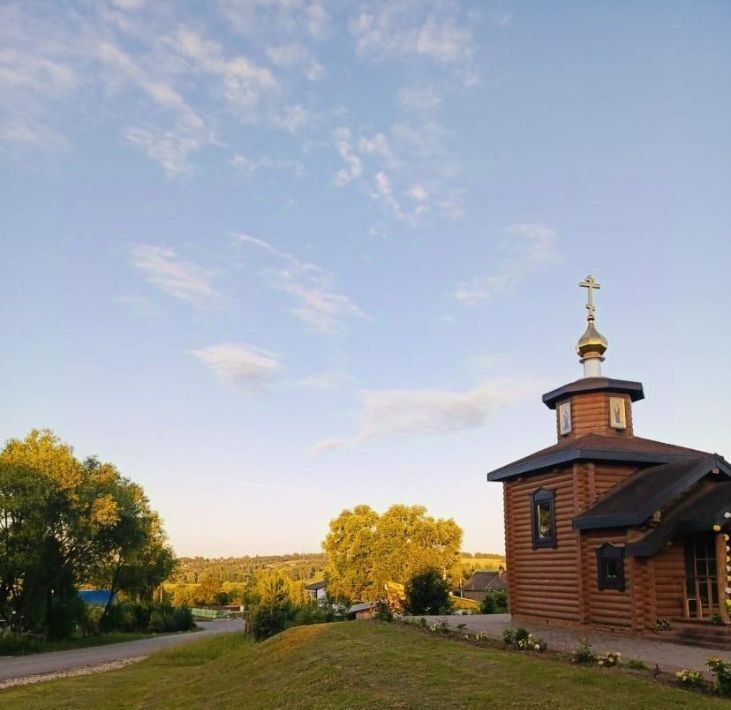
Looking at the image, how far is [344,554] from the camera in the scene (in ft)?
205

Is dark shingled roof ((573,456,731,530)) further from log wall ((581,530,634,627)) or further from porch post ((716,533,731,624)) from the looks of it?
porch post ((716,533,731,624))

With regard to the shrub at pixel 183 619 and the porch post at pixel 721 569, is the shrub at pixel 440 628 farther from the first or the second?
the shrub at pixel 183 619

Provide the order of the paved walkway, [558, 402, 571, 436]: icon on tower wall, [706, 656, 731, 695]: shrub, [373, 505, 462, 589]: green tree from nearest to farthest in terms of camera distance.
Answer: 1. [706, 656, 731, 695]: shrub
2. the paved walkway
3. [558, 402, 571, 436]: icon on tower wall
4. [373, 505, 462, 589]: green tree

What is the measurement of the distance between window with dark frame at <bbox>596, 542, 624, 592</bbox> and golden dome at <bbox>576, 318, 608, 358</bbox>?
7.27m

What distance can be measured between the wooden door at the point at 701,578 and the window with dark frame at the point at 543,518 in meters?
A: 3.84

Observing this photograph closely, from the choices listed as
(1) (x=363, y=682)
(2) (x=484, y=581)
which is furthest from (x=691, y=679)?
(2) (x=484, y=581)

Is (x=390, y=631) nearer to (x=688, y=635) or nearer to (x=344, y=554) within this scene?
(x=688, y=635)

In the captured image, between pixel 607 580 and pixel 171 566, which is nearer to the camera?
pixel 607 580

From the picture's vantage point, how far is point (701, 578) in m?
18.1

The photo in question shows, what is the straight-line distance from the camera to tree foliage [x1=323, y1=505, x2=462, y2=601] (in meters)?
61.3

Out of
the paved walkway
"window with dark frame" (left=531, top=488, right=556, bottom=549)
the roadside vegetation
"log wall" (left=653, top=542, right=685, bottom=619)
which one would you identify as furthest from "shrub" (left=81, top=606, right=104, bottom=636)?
"log wall" (left=653, top=542, right=685, bottom=619)

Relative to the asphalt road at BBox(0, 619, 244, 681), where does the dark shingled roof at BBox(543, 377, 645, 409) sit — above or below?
above

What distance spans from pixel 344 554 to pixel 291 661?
4732 cm

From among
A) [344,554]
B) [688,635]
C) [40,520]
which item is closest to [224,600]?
[344,554]
